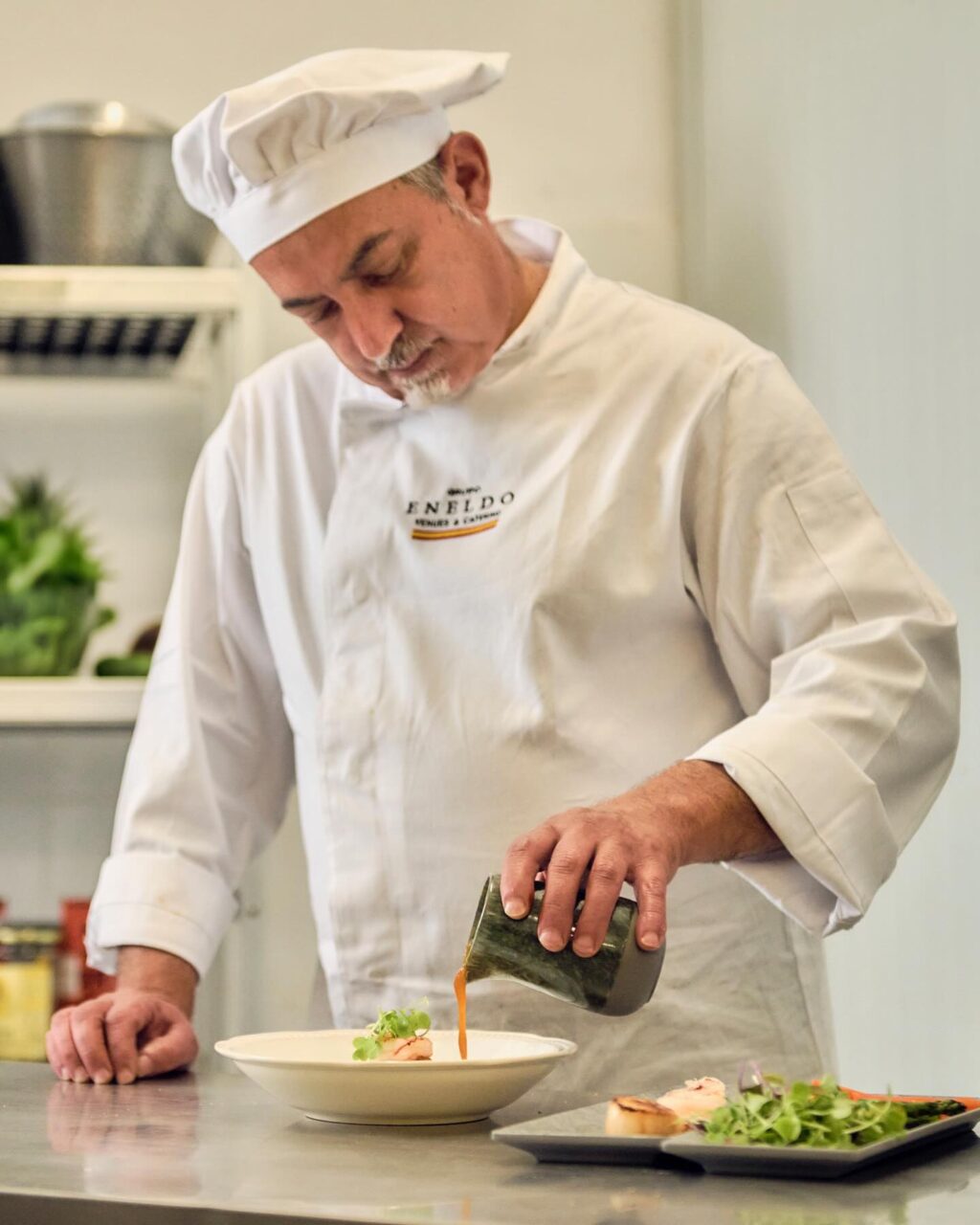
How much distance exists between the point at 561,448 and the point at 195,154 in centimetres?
42

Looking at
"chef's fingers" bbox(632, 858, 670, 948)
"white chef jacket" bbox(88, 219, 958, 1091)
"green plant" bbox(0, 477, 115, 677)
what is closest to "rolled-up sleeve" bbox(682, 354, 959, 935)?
"white chef jacket" bbox(88, 219, 958, 1091)

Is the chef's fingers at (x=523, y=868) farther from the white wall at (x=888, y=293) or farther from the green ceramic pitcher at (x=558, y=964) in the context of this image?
the white wall at (x=888, y=293)

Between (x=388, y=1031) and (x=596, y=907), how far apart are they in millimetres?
167

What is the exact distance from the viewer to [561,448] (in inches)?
57.0

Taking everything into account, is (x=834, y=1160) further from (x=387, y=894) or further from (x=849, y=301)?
(x=849, y=301)

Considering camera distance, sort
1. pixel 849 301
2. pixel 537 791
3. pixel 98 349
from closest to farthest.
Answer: pixel 537 791 → pixel 849 301 → pixel 98 349

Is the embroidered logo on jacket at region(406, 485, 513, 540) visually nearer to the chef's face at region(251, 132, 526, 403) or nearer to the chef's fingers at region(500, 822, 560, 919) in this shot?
the chef's face at region(251, 132, 526, 403)

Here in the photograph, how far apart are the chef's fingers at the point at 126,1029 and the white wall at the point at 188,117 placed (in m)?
1.05

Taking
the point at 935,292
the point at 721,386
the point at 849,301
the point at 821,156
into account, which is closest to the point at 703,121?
the point at 821,156

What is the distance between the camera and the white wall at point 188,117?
7.90 feet

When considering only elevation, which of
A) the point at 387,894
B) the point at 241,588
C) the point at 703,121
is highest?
the point at 703,121

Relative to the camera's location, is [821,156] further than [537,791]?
Yes

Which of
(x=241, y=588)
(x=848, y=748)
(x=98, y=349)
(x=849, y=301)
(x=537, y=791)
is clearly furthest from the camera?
(x=98, y=349)

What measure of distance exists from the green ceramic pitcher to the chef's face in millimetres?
Answer: 607
